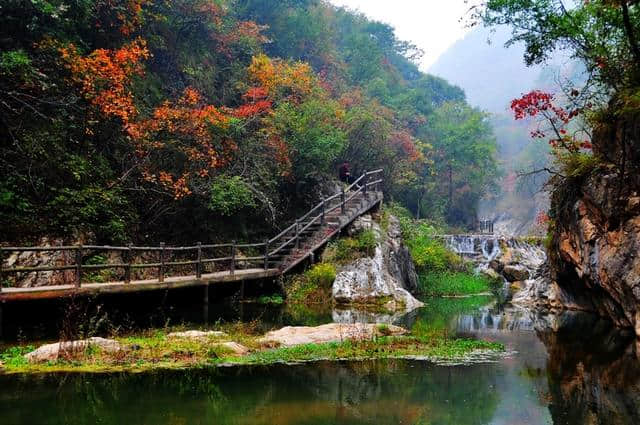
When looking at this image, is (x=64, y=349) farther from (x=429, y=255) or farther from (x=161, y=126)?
(x=429, y=255)

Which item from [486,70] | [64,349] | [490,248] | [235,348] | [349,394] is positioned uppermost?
[486,70]

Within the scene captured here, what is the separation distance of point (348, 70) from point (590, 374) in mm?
36347

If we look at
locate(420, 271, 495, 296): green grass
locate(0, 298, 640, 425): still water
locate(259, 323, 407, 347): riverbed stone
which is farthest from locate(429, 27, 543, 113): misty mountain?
locate(0, 298, 640, 425): still water

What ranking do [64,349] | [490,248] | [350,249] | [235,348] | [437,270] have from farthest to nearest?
[490,248] → [437,270] → [350,249] → [235,348] → [64,349]

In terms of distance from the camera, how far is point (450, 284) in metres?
27.3

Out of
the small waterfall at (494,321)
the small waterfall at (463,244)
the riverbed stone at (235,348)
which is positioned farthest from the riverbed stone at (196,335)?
the small waterfall at (463,244)

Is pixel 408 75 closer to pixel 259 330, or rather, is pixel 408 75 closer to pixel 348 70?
pixel 348 70

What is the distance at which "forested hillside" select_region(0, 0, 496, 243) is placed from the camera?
15625 mm

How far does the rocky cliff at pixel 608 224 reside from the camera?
13633 millimetres

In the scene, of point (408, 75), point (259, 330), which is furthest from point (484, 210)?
point (259, 330)

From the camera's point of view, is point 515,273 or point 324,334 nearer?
point 324,334

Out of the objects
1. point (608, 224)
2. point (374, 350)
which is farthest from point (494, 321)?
point (374, 350)

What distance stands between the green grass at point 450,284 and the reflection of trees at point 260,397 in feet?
54.7

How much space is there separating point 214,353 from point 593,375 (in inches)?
269
